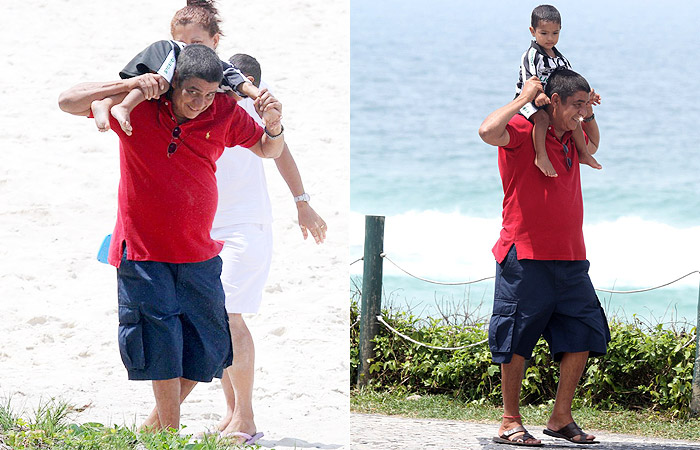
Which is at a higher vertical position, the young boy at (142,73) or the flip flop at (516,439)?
the young boy at (142,73)

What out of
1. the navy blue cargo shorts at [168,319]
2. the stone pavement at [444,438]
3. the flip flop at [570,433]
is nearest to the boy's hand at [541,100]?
the flip flop at [570,433]

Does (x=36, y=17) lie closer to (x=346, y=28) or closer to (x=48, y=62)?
(x=48, y=62)

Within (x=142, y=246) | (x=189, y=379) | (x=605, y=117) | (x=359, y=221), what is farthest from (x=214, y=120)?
(x=605, y=117)

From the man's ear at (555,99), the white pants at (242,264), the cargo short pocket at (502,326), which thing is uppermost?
the man's ear at (555,99)

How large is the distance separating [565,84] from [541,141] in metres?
0.33

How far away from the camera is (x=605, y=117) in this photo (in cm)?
2498

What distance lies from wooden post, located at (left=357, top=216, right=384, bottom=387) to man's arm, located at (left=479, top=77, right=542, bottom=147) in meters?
2.01

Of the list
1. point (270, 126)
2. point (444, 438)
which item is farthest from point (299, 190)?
point (444, 438)

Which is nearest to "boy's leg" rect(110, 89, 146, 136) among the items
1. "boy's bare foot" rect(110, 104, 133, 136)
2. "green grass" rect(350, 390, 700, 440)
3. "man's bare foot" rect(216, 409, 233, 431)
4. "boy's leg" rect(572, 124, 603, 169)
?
"boy's bare foot" rect(110, 104, 133, 136)

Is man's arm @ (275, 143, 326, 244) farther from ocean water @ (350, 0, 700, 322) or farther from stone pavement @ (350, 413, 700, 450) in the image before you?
ocean water @ (350, 0, 700, 322)

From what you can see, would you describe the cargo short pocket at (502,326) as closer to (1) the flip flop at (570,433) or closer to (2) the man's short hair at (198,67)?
(1) the flip flop at (570,433)

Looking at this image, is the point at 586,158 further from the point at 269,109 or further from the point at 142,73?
the point at 142,73

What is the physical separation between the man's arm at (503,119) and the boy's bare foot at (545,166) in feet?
0.62

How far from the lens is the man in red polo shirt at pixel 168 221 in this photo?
3.82 m
